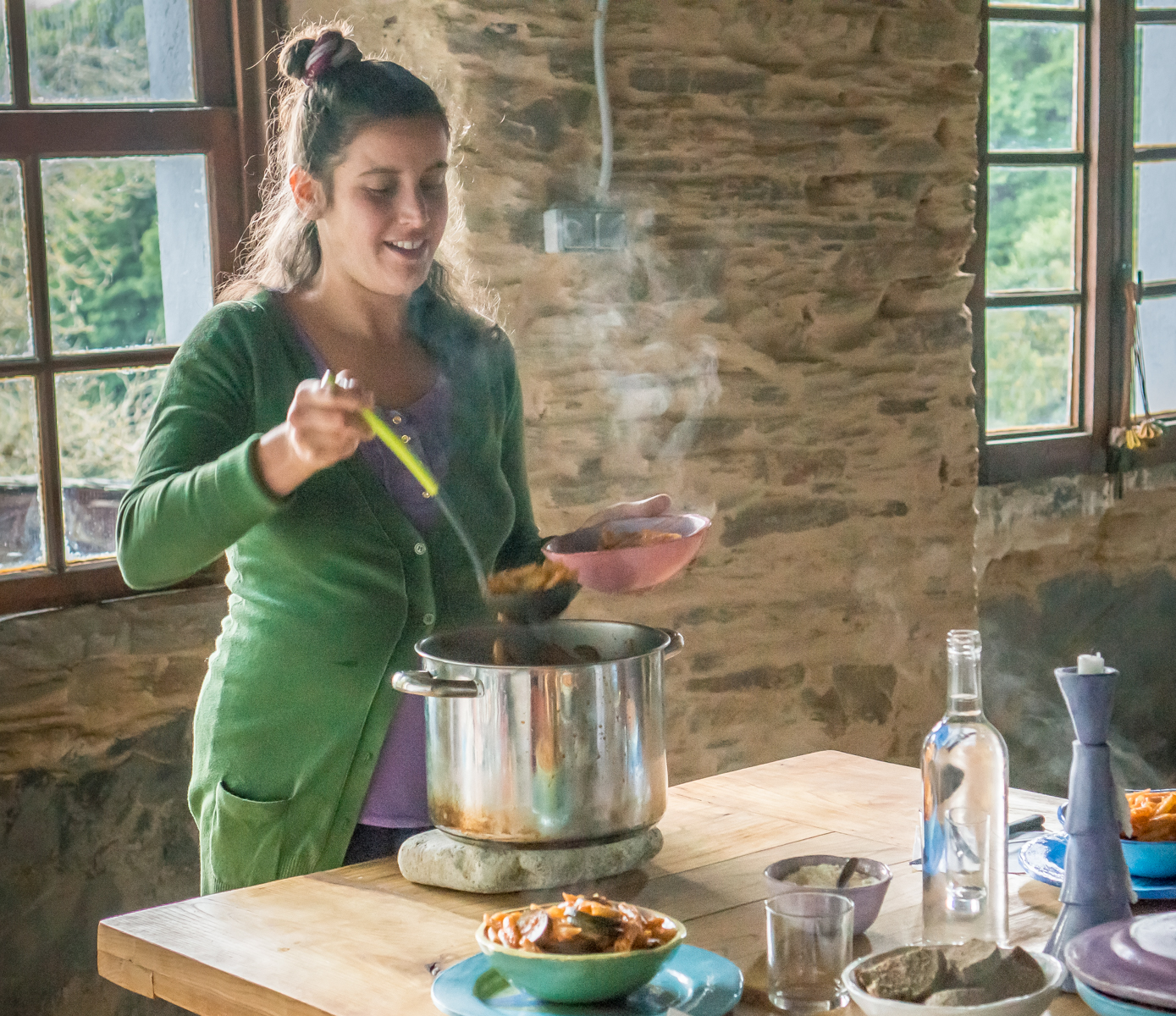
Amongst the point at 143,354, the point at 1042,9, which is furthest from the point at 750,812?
the point at 1042,9

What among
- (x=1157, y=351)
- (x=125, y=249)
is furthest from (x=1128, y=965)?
(x=1157, y=351)

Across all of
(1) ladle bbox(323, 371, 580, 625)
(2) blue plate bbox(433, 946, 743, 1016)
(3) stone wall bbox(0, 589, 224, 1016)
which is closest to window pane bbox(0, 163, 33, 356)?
(3) stone wall bbox(0, 589, 224, 1016)

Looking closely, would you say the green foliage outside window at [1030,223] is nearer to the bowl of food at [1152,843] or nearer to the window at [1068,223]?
the window at [1068,223]

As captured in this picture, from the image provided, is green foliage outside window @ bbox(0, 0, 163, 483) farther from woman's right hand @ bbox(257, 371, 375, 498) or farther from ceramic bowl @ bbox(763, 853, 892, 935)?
ceramic bowl @ bbox(763, 853, 892, 935)

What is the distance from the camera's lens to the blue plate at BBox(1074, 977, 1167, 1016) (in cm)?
117

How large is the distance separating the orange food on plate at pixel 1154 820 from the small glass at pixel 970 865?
23cm

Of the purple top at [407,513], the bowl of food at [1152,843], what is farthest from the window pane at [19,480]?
the bowl of food at [1152,843]

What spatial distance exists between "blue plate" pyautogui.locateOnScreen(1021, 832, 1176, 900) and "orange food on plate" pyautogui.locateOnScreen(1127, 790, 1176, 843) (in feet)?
0.14

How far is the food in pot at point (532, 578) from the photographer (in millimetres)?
1816

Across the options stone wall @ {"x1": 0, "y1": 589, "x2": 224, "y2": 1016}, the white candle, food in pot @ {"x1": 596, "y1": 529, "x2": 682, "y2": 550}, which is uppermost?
food in pot @ {"x1": 596, "y1": 529, "x2": 682, "y2": 550}

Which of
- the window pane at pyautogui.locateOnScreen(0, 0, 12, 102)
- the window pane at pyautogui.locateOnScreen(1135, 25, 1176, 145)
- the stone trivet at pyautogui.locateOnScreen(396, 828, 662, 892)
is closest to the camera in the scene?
the stone trivet at pyautogui.locateOnScreen(396, 828, 662, 892)

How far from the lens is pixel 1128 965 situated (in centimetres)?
122

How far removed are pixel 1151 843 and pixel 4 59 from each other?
232cm

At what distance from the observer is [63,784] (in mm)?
2812
